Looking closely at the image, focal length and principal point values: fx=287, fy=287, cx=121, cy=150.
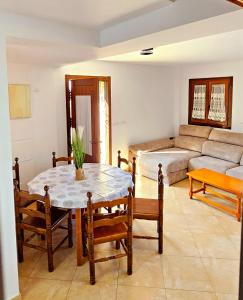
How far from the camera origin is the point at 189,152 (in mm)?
6020

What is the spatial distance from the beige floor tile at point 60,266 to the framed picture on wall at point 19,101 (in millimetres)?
2203

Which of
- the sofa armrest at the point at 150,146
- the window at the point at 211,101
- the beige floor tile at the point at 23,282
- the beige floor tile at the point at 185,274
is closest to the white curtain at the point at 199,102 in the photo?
the window at the point at 211,101

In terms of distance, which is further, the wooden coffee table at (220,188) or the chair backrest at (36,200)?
the wooden coffee table at (220,188)

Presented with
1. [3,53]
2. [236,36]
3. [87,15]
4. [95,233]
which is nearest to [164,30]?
[87,15]

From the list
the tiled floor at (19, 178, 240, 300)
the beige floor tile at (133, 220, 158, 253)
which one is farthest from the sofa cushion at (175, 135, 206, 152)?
the beige floor tile at (133, 220, 158, 253)

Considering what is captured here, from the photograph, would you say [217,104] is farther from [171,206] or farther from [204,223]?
[204,223]

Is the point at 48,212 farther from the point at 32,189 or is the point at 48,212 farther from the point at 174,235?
the point at 174,235

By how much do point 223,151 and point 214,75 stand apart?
1.69m

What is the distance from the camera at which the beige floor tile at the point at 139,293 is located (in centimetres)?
249

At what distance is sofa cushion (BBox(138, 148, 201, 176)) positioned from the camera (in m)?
5.33

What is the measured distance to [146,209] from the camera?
3219mm

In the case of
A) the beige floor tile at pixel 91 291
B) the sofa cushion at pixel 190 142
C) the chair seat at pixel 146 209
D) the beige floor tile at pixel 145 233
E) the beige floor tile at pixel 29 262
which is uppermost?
the sofa cushion at pixel 190 142

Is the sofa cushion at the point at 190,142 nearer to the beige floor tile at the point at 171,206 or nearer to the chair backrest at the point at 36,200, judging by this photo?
the beige floor tile at the point at 171,206

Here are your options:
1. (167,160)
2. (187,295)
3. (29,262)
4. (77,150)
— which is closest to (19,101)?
(77,150)
